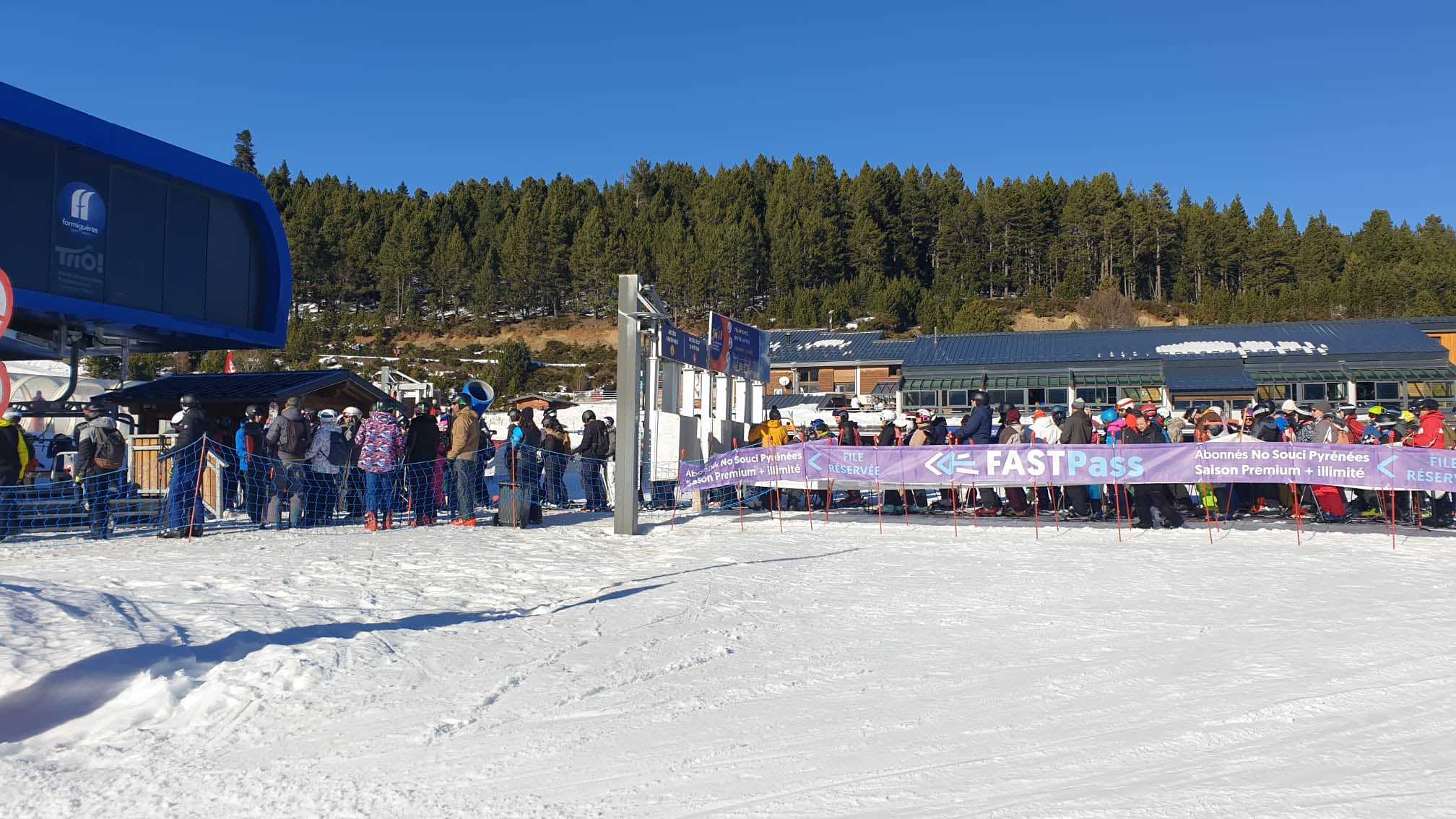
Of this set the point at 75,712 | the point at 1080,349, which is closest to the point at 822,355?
the point at 1080,349

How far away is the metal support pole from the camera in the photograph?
1434 centimetres

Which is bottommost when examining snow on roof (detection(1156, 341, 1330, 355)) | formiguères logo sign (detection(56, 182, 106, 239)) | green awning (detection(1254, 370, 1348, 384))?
green awning (detection(1254, 370, 1348, 384))

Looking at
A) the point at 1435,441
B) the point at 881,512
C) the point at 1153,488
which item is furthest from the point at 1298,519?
the point at 881,512

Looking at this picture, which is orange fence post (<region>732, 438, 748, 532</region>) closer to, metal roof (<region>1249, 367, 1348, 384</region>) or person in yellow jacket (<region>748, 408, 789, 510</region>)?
person in yellow jacket (<region>748, 408, 789, 510</region>)

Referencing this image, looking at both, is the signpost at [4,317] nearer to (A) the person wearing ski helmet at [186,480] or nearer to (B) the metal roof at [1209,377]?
(A) the person wearing ski helmet at [186,480]

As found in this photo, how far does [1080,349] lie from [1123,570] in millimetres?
41024

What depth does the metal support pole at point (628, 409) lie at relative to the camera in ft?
47.0

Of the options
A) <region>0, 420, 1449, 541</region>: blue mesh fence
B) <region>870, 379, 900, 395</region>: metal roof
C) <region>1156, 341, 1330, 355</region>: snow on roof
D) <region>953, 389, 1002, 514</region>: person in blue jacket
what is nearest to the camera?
<region>0, 420, 1449, 541</region>: blue mesh fence

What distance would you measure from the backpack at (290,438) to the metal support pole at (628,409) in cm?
405

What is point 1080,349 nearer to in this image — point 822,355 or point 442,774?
point 822,355

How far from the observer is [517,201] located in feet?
367

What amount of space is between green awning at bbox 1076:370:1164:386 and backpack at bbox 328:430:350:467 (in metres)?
38.1

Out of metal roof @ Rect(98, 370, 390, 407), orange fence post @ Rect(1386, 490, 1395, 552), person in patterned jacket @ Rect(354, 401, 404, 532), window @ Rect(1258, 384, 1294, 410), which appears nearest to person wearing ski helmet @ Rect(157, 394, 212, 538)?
person in patterned jacket @ Rect(354, 401, 404, 532)

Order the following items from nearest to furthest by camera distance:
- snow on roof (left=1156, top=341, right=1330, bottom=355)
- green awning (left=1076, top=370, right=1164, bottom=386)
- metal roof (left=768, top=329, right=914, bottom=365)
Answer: green awning (left=1076, top=370, right=1164, bottom=386) < snow on roof (left=1156, top=341, right=1330, bottom=355) < metal roof (left=768, top=329, right=914, bottom=365)
